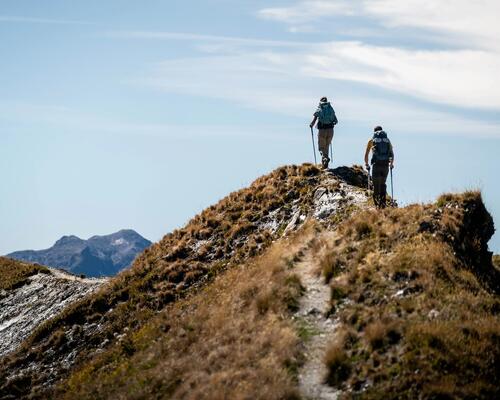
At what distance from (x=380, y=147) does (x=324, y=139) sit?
323 inches

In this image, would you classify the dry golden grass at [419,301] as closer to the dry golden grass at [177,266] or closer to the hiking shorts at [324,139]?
the dry golden grass at [177,266]

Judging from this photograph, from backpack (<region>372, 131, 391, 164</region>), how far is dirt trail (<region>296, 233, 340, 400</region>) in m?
5.70

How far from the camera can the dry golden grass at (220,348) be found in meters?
17.4

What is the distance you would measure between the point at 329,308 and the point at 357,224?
228 inches

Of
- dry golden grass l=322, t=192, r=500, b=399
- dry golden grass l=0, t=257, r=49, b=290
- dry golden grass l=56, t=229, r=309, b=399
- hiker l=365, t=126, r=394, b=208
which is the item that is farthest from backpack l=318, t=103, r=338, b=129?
dry golden grass l=0, t=257, r=49, b=290

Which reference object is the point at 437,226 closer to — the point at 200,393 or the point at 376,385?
the point at 376,385

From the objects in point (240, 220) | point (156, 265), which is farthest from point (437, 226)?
point (156, 265)

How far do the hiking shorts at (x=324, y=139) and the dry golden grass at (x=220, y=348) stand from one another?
916 cm

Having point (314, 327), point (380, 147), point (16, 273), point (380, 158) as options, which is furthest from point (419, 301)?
point (16, 273)

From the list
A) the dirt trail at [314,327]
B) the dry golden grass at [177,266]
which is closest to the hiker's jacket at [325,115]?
the dry golden grass at [177,266]

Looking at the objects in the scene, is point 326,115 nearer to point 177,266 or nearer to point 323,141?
point 323,141

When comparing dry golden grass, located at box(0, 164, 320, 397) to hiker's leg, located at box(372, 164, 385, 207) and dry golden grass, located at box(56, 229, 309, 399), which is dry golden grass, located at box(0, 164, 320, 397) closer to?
dry golden grass, located at box(56, 229, 309, 399)

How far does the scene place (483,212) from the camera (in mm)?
26250

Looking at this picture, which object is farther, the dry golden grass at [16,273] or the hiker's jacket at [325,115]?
the dry golden grass at [16,273]
